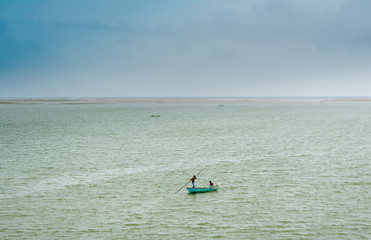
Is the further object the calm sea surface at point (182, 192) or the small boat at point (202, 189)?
the small boat at point (202, 189)

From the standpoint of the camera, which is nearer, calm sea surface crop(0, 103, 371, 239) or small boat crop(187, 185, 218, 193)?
calm sea surface crop(0, 103, 371, 239)

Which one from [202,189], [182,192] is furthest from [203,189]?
[182,192]

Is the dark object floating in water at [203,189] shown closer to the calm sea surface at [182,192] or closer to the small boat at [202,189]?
the small boat at [202,189]

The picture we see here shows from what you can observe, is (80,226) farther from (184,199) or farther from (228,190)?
(228,190)

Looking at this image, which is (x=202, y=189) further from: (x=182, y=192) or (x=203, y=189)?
(x=182, y=192)

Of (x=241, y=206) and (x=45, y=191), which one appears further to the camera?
(x=45, y=191)

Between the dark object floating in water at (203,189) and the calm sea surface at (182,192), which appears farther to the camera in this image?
the dark object floating in water at (203,189)

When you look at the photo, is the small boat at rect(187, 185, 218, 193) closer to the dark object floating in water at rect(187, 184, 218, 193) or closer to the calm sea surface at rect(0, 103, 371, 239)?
the dark object floating in water at rect(187, 184, 218, 193)

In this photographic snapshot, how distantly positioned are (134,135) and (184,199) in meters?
36.3

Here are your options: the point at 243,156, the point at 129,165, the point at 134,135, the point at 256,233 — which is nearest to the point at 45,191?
the point at 129,165

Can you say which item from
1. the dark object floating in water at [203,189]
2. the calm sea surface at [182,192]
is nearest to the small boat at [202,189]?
the dark object floating in water at [203,189]

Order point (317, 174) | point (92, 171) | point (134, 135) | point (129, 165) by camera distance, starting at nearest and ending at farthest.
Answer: point (317, 174)
point (92, 171)
point (129, 165)
point (134, 135)

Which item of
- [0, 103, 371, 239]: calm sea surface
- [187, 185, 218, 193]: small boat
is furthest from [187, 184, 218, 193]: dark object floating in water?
Answer: [0, 103, 371, 239]: calm sea surface

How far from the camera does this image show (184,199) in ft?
76.6
